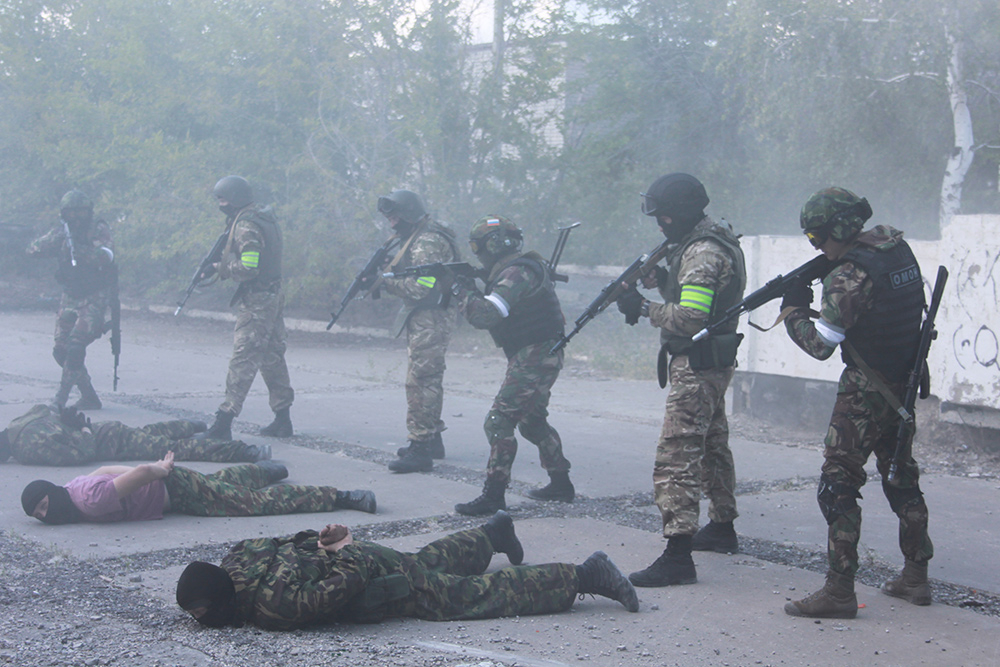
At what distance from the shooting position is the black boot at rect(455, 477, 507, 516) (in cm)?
517

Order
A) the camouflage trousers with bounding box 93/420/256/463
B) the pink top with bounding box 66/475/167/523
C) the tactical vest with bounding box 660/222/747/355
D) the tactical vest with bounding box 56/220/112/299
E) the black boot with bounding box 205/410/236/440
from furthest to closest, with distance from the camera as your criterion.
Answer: the tactical vest with bounding box 56/220/112/299
the black boot with bounding box 205/410/236/440
the camouflage trousers with bounding box 93/420/256/463
the pink top with bounding box 66/475/167/523
the tactical vest with bounding box 660/222/747/355

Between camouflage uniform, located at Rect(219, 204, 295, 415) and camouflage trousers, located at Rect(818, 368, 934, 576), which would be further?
camouflage uniform, located at Rect(219, 204, 295, 415)

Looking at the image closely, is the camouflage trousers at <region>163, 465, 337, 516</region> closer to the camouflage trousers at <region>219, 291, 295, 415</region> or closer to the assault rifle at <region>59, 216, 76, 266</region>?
the camouflage trousers at <region>219, 291, 295, 415</region>

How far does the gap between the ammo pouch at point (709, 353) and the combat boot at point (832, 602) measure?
3.35ft

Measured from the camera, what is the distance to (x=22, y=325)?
48.5 ft

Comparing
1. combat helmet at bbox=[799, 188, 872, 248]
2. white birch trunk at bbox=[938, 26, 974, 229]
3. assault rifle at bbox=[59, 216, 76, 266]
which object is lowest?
assault rifle at bbox=[59, 216, 76, 266]

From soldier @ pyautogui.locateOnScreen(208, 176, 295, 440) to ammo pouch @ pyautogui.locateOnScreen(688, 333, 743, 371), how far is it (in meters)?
3.95

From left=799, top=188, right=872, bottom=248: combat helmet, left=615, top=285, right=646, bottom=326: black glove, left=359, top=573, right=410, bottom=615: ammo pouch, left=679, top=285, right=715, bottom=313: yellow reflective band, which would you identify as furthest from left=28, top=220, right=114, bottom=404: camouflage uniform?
left=799, top=188, right=872, bottom=248: combat helmet

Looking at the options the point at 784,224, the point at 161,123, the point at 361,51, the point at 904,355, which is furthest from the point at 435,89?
the point at 904,355

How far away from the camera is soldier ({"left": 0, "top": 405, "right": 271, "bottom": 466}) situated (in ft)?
20.0

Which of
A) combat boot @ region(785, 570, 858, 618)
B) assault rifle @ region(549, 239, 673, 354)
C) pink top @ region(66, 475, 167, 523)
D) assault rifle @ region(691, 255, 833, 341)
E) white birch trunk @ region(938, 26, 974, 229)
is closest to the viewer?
combat boot @ region(785, 570, 858, 618)

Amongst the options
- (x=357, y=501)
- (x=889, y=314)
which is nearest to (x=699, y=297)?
(x=889, y=314)

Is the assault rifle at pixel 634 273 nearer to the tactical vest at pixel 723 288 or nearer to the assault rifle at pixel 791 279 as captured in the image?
the tactical vest at pixel 723 288

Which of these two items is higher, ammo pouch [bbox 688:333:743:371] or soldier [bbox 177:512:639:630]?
ammo pouch [bbox 688:333:743:371]
